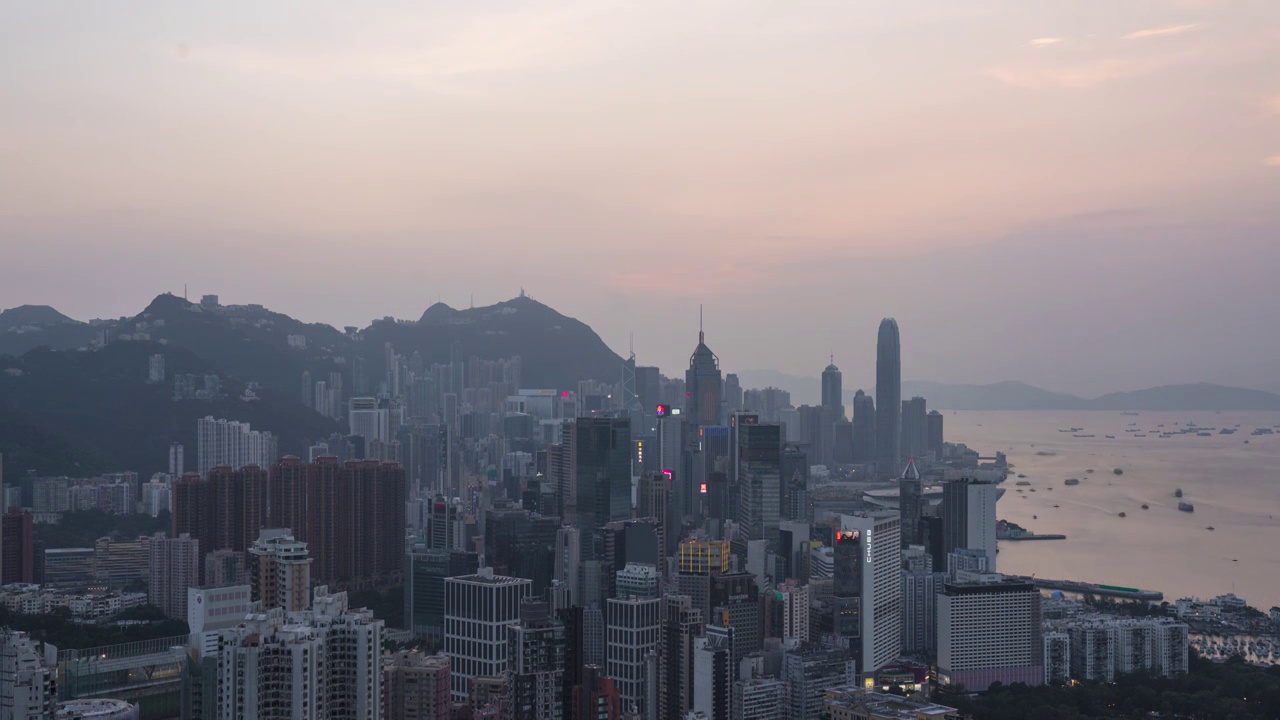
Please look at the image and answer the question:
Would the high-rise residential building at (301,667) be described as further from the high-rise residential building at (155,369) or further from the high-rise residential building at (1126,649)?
the high-rise residential building at (155,369)

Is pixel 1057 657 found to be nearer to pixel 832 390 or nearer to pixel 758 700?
pixel 758 700

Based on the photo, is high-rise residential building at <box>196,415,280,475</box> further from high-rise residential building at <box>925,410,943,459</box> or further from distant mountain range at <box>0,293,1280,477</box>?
high-rise residential building at <box>925,410,943,459</box>

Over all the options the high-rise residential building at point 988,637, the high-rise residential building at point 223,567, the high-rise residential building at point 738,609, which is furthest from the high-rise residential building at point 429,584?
the high-rise residential building at point 988,637

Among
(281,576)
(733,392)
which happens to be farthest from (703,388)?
(281,576)

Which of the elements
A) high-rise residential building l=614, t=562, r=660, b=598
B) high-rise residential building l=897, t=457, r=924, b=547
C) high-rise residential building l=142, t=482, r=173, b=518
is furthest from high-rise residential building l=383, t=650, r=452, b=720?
high-rise residential building l=142, t=482, r=173, b=518

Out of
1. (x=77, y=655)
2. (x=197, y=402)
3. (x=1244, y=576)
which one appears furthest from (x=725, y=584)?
(x=197, y=402)

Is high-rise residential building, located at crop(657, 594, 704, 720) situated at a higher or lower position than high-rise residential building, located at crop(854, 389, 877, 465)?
lower

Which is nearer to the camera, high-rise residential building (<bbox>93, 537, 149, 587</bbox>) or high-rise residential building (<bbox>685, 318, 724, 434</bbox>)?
high-rise residential building (<bbox>93, 537, 149, 587</bbox>)

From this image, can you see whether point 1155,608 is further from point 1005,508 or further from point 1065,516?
point 1005,508
